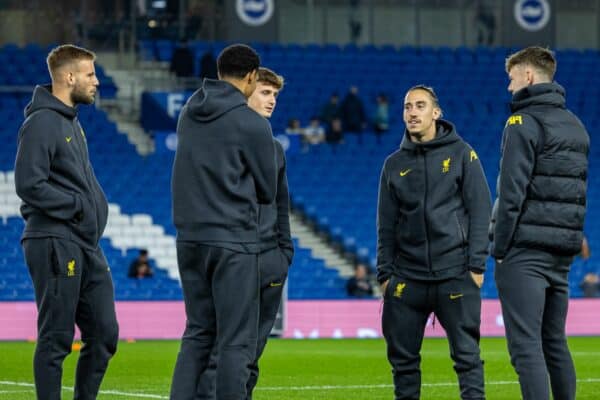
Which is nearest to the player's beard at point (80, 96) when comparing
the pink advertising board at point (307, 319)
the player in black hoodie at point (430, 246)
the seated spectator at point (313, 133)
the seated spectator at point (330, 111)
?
the player in black hoodie at point (430, 246)

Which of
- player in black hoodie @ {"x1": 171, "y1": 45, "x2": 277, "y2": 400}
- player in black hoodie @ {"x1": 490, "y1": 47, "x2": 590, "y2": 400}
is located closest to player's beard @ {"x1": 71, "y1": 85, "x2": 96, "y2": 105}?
player in black hoodie @ {"x1": 171, "y1": 45, "x2": 277, "y2": 400}

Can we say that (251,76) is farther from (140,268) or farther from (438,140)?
(140,268)

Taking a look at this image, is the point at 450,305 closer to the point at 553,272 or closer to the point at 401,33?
the point at 553,272

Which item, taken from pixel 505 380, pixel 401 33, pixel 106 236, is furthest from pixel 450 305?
pixel 401 33

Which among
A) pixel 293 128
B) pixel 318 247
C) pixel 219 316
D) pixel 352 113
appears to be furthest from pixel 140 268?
pixel 219 316

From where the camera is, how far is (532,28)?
115 feet

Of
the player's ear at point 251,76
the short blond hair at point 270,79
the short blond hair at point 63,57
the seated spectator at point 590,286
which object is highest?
the short blond hair at point 63,57

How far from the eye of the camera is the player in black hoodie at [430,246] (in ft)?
31.0

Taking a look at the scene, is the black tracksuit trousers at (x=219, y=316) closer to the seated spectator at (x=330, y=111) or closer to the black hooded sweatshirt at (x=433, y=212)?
the black hooded sweatshirt at (x=433, y=212)

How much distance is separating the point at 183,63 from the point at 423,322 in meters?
21.7

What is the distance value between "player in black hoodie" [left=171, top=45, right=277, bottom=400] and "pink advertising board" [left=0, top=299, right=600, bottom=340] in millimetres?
13378

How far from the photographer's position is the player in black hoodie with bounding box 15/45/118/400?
8758 mm

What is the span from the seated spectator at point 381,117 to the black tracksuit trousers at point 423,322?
2134 cm

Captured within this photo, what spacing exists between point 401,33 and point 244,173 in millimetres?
26586
